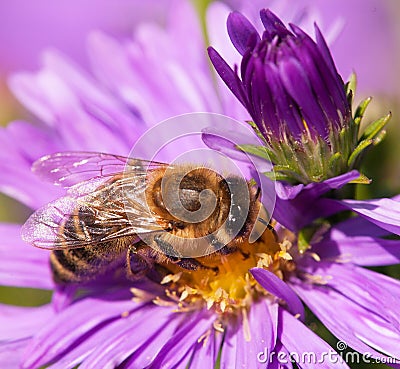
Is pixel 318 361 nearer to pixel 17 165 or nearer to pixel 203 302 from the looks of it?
pixel 203 302

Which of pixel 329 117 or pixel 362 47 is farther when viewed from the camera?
pixel 362 47

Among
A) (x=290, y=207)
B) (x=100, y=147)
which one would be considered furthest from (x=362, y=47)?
(x=290, y=207)

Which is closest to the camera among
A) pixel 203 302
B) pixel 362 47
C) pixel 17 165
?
pixel 203 302

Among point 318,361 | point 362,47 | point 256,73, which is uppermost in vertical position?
point 362,47

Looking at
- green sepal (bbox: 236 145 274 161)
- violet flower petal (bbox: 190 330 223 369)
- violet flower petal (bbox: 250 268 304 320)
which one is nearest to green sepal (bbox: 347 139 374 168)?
green sepal (bbox: 236 145 274 161)

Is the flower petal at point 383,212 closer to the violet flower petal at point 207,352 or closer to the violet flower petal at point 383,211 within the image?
the violet flower petal at point 383,211

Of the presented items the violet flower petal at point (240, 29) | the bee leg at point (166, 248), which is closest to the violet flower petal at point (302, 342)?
the bee leg at point (166, 248)

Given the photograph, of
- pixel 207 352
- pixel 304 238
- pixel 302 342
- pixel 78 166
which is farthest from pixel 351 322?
pixel 78 166

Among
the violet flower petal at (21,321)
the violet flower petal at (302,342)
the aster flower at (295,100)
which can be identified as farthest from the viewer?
the violet flower petal at (21,321)
